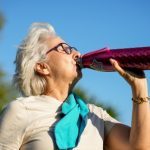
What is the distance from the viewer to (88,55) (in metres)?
2.93

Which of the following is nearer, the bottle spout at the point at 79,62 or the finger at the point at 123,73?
the finger at the point at 123,73

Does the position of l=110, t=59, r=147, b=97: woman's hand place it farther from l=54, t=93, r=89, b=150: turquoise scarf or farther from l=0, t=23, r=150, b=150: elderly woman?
l=54, t=93, r=89, b=150: turquoise scarf

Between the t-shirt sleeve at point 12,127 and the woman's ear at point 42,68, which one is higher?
the woman's ear at point 42,68

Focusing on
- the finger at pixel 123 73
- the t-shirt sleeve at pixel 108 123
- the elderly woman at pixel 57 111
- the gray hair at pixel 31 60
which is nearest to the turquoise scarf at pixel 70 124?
the elderly woman at pixel 57 111

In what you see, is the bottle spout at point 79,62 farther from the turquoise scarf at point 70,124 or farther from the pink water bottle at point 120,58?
the turquoise scarf at point 70,124

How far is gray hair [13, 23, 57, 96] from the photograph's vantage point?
3.05m

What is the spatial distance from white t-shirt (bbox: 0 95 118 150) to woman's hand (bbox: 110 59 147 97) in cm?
36

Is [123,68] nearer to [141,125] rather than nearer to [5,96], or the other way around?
[141,125]

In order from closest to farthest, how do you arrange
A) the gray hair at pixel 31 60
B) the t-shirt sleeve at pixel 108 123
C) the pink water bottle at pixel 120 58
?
the pink water bottle at pixel 120 58 → the t-shirt sleeve at pixel 108 123 → the gray hair at pixel 31 60

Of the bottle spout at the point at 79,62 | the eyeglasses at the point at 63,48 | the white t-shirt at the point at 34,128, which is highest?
the eyeglasses at the point at 63,48

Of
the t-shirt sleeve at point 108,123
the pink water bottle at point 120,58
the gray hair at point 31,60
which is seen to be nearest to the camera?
the pink water bottle at point 120,58

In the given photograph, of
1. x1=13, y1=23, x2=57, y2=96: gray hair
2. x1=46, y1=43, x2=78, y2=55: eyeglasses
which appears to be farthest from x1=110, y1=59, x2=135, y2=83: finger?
x1=13, y1=23, x2=57, y2=96: gray hair

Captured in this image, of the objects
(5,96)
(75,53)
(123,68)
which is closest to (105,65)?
(123,68)

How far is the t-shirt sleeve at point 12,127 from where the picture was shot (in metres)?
2.70
